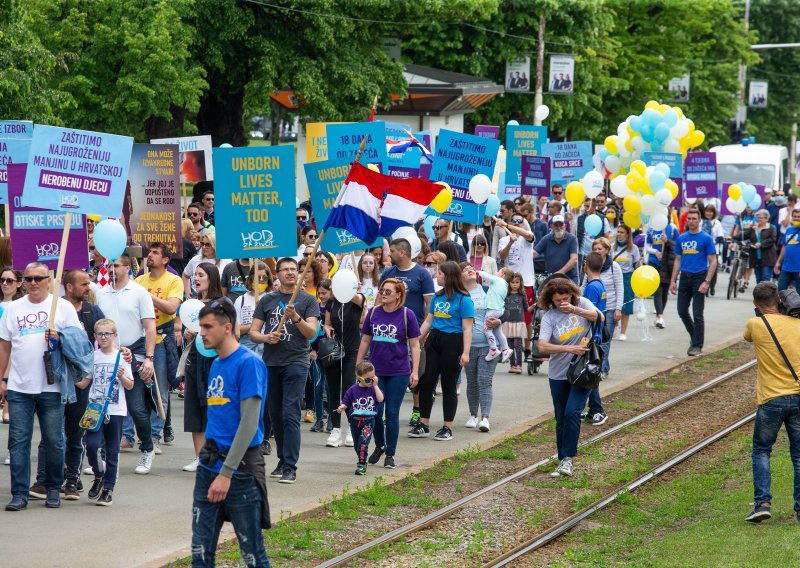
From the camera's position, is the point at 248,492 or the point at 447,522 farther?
the point at 447,522

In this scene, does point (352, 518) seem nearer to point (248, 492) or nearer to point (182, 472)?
point (182, 472)

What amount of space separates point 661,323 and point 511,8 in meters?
25.3

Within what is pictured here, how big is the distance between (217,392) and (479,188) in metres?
9.41

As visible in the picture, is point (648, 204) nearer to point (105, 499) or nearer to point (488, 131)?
point (488, 131)

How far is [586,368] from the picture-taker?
452 inches

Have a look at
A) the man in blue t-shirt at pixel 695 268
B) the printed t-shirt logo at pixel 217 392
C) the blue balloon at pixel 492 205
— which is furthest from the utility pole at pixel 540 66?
the printed t-shirt logo at pixel 217 392

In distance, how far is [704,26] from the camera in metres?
54.5

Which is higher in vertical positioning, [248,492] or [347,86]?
[347,86]

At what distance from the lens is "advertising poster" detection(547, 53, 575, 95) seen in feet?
147

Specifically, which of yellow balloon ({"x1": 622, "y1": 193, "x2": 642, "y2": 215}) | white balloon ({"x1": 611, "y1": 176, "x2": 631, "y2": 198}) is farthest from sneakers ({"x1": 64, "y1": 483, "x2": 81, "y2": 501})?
white balloon ({"x1": 611, "y1": 176, "x2": 631, "y2": 198})

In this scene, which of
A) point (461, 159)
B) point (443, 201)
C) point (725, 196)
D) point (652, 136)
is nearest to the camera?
point (443, 201)

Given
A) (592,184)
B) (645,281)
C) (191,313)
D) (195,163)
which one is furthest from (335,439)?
(592,184)

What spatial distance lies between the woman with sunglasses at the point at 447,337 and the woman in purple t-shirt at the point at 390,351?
101 centimetres

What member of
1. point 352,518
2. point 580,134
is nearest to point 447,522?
point 352,518
